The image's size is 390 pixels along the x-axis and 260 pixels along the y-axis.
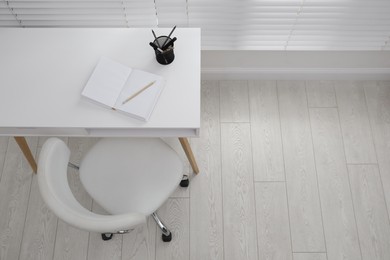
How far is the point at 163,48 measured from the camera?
158 centimetres

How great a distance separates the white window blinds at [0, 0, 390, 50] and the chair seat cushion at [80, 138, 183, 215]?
2.17 ft

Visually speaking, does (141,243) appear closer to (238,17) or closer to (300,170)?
(300,170)

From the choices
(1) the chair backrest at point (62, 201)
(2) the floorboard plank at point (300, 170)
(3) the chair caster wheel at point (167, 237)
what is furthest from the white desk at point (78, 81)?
(2) the floorboard plank at point (300, 170)

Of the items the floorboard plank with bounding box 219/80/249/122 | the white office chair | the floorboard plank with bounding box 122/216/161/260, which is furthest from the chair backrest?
the floorboard plank with bounding box 219/80/249/122

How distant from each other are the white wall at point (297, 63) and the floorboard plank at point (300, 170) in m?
0.13

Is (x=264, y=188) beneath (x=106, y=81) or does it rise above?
beneath

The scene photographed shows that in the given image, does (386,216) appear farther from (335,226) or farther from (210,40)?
(210,40)

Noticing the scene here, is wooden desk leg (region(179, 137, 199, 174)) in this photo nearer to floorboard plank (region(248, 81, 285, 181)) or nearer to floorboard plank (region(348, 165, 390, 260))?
floorboard plank (region(248, 81, 285, 181))

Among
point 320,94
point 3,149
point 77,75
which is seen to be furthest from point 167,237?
point 320,94

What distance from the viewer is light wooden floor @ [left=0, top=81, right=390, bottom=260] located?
2066 mm

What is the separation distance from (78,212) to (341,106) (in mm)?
1757

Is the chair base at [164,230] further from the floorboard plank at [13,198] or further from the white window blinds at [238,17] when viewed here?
the white window blinds at [238,17]

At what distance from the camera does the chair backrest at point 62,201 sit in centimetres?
128

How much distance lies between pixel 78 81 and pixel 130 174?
18.2 inches
